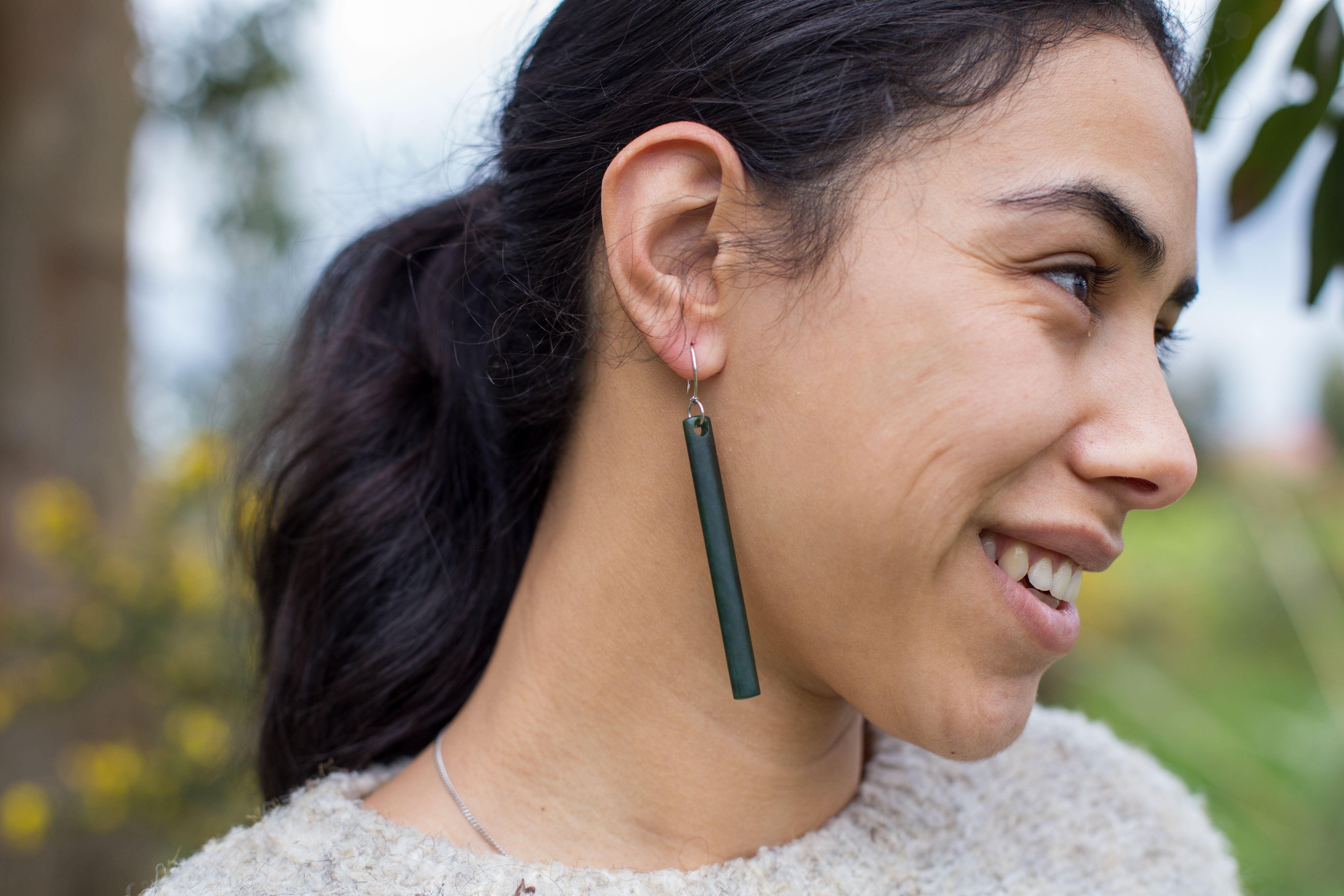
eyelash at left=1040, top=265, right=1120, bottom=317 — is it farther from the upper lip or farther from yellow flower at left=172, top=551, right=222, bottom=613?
yellow flower at left=172, top=551, right=222, bottom=613

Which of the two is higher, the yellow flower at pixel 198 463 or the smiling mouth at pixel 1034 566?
the smiling mouth at pixel 1034 566

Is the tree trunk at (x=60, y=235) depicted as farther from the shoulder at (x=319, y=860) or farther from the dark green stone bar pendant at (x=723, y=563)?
the dark green stone bar pendant at (x=723, y=563)

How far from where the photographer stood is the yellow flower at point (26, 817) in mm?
2367

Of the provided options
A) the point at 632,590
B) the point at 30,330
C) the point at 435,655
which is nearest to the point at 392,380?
the point at 435,655

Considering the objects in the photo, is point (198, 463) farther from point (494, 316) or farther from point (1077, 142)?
point (1077, 142)

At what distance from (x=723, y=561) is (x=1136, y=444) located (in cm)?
43

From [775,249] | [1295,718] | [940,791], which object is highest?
[775,249]

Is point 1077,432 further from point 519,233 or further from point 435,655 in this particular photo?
point 435,655

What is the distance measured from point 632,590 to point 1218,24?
114 centimetres

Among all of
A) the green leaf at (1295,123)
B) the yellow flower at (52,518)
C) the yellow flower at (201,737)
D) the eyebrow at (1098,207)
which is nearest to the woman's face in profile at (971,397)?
the eyebrow at (1098,207)

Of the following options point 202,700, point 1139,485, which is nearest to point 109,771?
point 202,700

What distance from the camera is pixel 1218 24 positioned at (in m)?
1.34

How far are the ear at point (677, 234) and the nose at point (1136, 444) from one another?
38 centimetres

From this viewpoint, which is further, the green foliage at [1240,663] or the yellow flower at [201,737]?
the green foliage at [1240,663]
